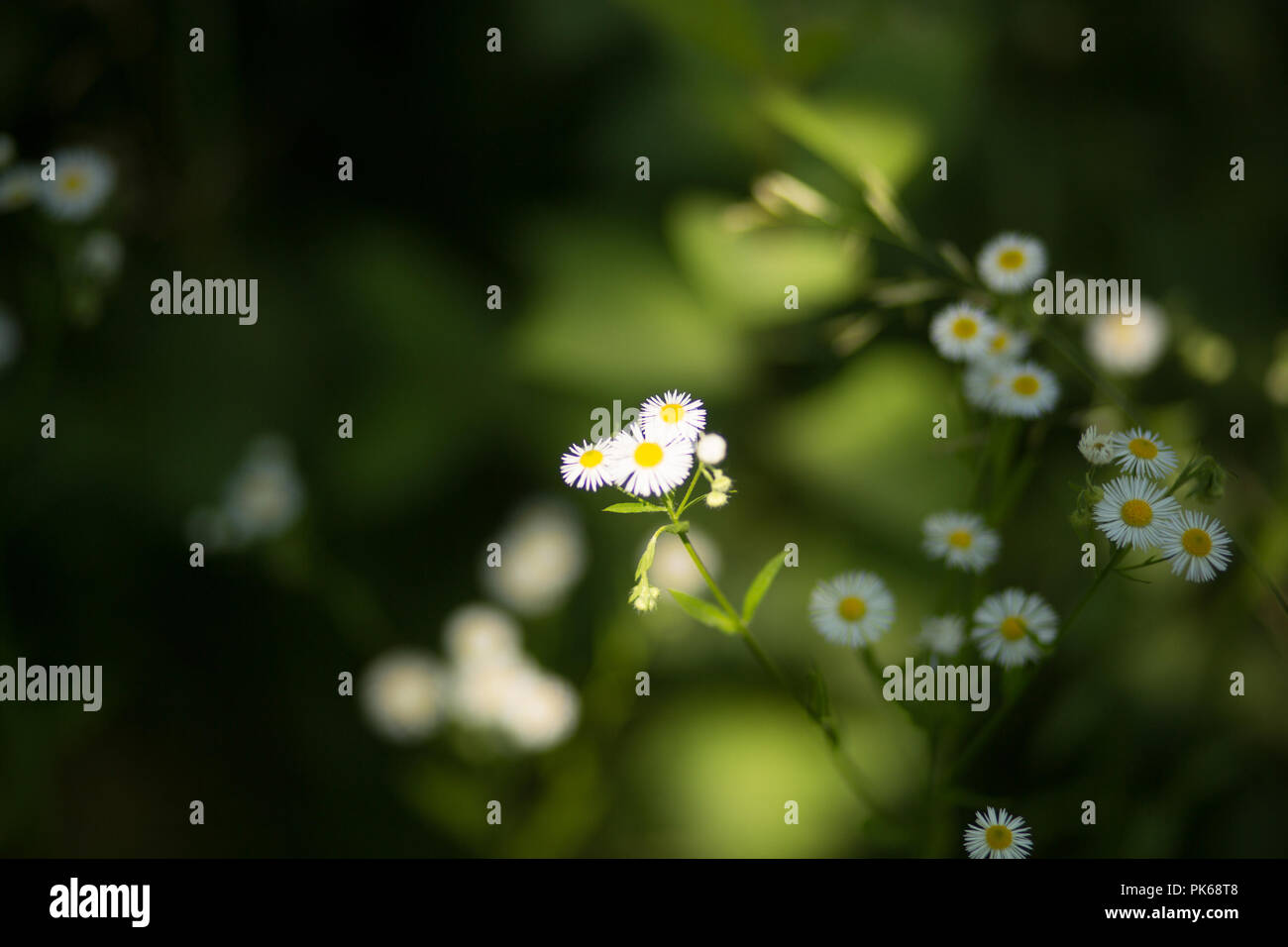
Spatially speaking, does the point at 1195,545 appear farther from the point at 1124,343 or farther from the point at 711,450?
the point at 1124,343

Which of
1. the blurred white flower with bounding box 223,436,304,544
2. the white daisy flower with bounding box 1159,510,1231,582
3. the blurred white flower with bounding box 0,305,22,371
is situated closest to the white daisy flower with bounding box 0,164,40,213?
the blurred white flower with bounding box 0,305,22,371

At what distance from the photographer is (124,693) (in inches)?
44.1

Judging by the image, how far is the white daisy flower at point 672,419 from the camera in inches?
17.3

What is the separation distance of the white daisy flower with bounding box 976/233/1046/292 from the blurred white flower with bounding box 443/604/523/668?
21.4 inches

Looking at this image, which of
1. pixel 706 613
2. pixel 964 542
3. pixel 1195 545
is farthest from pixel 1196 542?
pixel 706 613

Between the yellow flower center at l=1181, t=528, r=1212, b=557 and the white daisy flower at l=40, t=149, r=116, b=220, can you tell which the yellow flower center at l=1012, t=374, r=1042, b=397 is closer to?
the yellow flower center at l=1181, t=528, r=1212, b=557

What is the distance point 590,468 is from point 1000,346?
254 mm

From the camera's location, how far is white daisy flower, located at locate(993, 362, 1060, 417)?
1.74 feet

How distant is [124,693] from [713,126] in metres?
0.88

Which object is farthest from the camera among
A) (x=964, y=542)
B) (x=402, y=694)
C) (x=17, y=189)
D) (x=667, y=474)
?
(x=402, y=694)

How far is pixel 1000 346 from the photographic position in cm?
56

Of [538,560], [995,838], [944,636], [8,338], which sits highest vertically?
[8,338]

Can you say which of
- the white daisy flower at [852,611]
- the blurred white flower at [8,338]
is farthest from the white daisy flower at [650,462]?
the blurred white flower at [8,338]

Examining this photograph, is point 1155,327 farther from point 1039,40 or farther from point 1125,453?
point 1125,453
